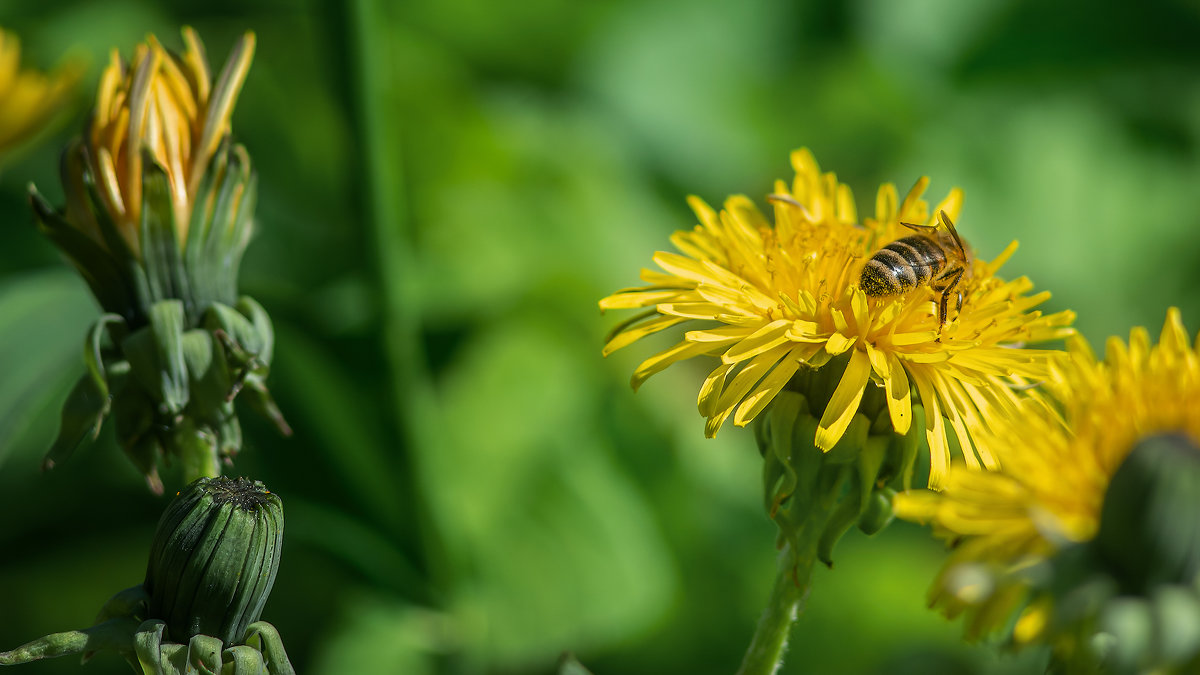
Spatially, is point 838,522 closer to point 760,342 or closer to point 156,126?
point 760,342

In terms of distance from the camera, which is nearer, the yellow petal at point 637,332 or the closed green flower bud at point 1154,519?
the closed green flower bud at point 1154,519

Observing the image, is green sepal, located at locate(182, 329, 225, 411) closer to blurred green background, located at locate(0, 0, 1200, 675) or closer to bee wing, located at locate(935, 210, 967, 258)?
blurred green background, located at locate(0, 0, 1200, 675)

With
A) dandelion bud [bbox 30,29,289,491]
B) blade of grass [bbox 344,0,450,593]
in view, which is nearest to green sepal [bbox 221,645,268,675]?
dandelion bud [bbox 30,29,289,491]

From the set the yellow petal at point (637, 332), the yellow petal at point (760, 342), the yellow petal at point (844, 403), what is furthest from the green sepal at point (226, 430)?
the yellow petal at point (844, 403)

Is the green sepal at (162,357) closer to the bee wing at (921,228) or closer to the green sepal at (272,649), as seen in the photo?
the green sepal at (272,649)

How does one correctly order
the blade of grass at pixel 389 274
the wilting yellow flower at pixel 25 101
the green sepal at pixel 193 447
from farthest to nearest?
the blade of grass at pixel 389 274
the wilting yellow flower at pixel 25 101
the green sepal at pixel 193 447

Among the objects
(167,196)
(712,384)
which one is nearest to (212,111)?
(167,196)

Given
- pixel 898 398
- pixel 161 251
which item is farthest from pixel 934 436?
pixel 161 251
